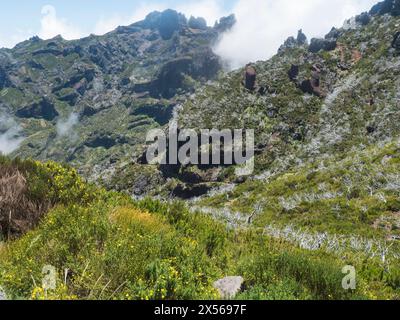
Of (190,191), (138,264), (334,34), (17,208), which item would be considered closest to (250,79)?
(190,191)

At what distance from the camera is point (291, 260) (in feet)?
23.3

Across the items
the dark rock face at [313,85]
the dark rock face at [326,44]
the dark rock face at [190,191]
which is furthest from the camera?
the dark rock face at [326,44]

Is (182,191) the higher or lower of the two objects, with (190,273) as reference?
lower

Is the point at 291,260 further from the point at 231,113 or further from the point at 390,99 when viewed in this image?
the point at 231,113

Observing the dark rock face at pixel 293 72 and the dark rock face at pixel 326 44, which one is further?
the dark rock face at pixel 326 44

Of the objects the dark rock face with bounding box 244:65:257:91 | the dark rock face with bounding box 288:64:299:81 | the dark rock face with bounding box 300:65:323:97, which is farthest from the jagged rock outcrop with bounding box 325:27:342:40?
the dark rock face with bounding box 244:65:257:91

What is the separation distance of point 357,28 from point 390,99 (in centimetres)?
5801

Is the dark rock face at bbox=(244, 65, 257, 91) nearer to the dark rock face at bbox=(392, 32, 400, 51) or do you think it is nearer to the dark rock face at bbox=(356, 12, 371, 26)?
the dark rock face at bbox=(392, 32, 400, 51)

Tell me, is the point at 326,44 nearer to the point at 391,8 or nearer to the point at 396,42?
the point at 391,8

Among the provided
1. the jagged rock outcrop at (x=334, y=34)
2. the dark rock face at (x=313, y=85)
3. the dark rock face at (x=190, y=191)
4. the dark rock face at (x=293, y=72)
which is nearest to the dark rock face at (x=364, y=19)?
the jagged rock outcrop at (x=334, y=34)

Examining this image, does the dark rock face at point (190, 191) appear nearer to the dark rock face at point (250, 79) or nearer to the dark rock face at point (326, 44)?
the dark rock face at point (250, 79)

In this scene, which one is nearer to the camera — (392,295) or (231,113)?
(392,295)
